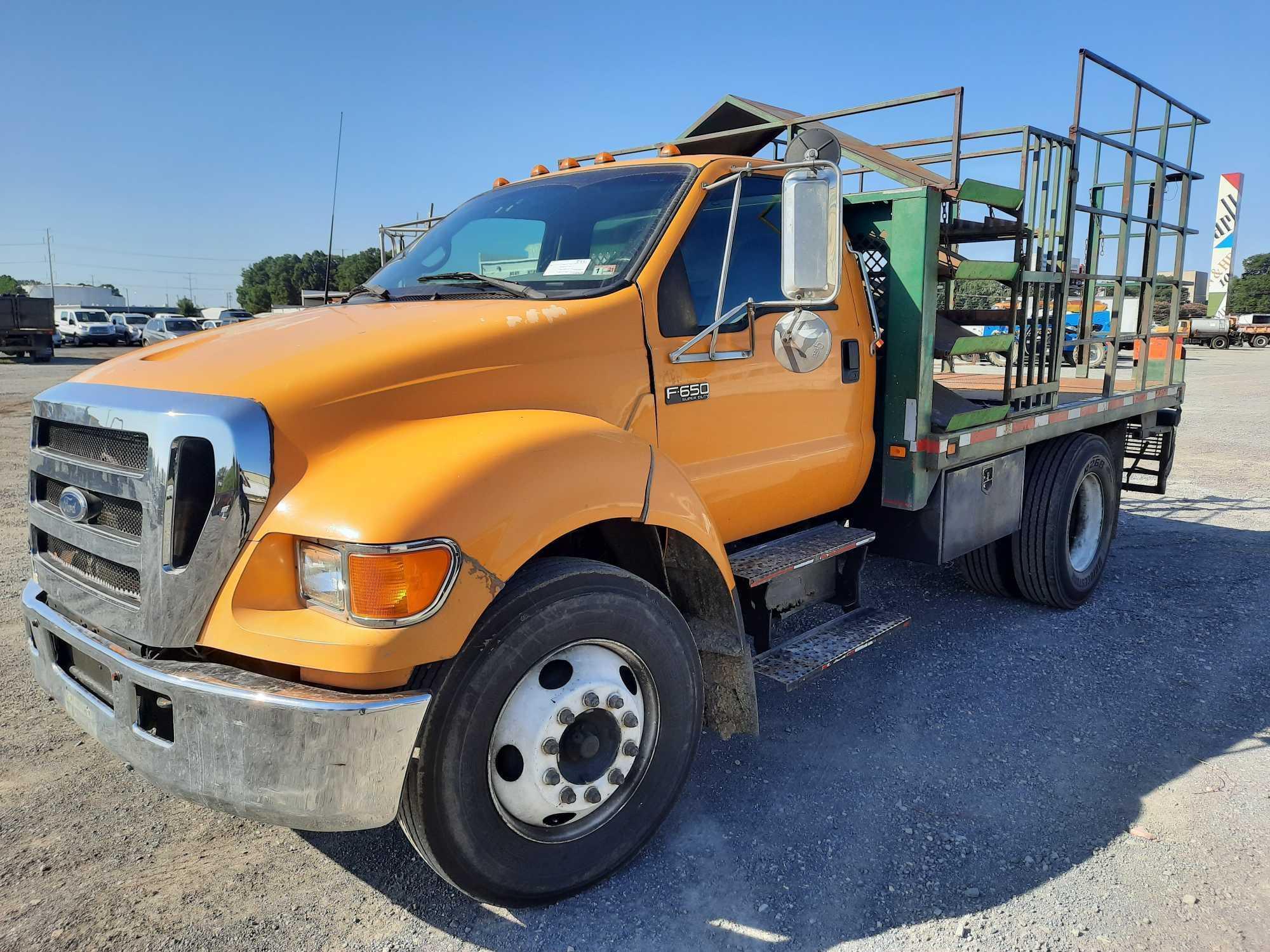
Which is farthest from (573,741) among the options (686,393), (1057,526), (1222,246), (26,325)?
(1222,246)

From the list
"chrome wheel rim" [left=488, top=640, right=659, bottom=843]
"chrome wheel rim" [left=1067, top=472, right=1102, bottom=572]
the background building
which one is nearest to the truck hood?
"chrome wheel rim" [left=488, top=640, right=659, bottom=843]

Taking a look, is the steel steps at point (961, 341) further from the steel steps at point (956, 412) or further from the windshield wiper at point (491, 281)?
the windshield wiper at point (491, 281)

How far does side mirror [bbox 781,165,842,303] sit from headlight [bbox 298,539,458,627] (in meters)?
1.42

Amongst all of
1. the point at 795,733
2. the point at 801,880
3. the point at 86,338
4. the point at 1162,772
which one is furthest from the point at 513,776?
the point at 86,338

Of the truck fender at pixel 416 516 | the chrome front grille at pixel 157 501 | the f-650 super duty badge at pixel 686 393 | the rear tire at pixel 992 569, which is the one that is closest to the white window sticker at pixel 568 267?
the f-650 super duty badge at pixel 686 393

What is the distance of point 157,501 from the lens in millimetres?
2273

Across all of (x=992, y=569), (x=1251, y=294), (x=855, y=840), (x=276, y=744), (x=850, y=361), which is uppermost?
(x=1251, y=294)

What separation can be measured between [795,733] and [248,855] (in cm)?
220

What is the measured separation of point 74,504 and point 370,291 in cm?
140

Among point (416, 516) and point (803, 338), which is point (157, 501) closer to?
point (416, 516)

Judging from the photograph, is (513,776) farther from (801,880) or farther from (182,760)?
(801,880)

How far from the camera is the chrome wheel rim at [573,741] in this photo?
251cm

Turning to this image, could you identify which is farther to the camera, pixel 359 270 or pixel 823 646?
pixel 359 270

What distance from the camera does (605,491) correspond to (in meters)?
2.61
